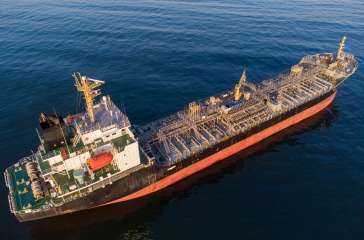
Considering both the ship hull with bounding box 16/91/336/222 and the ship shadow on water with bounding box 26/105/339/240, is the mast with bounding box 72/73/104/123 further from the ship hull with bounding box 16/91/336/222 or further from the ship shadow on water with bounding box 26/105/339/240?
the ship shadow on water with bounding box 26/105/339/240

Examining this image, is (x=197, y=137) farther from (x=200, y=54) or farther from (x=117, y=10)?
(x=117, y=10)

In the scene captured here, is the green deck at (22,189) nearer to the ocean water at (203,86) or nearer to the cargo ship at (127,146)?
the cargo ship at (127,146)

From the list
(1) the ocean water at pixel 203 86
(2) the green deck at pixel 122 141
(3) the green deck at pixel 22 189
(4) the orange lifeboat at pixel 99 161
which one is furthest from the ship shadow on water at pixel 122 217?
(2) the green deck at pixel 122 141

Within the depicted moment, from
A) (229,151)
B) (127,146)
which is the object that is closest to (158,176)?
(127,146)

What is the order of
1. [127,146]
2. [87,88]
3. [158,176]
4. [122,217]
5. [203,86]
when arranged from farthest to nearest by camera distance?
[203,86]
[158,176]
[122,217]
[127,146]
[87,88]

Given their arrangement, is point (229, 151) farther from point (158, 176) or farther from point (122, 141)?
point (122, 141)
